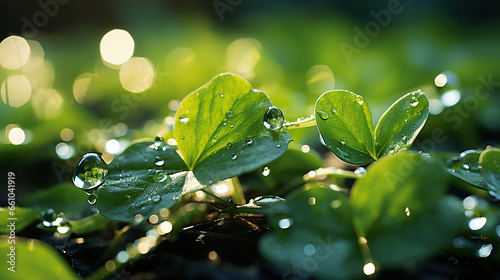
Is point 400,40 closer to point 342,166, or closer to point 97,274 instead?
point 342,166

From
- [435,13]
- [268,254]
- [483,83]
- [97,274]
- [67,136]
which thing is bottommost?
[67,136]

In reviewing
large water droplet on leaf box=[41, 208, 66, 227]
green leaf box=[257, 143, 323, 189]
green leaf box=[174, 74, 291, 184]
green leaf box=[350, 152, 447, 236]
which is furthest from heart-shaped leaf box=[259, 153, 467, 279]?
large water droplet on leaf box=[41, 208, 66, 227]

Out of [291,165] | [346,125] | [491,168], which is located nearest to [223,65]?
[291,165]

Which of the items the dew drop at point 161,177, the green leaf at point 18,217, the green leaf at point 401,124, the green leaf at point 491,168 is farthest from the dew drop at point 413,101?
the green leaf at point 18,217

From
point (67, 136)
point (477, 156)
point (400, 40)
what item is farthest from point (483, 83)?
point (67, 136)

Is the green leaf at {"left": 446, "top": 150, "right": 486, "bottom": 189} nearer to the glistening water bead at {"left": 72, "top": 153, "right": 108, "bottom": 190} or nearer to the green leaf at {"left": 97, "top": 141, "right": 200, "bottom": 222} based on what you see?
the green leaf at {"left": 97, "top": 141, "right": 200, "bottom": 222}

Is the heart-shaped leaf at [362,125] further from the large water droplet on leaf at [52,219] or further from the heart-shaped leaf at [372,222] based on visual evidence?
the large water droplet on leaf at [52,219]
